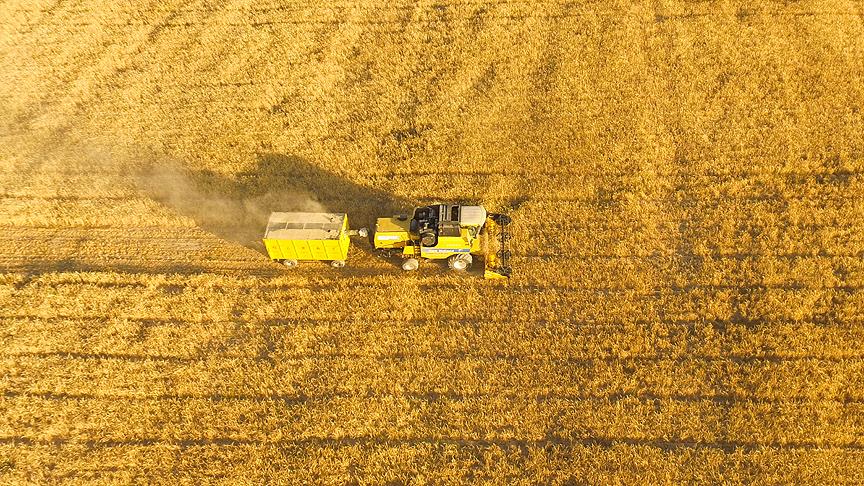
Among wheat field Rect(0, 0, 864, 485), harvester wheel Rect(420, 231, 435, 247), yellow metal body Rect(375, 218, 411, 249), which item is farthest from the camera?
yellow metal body Rect(375, 218, 411, 249)

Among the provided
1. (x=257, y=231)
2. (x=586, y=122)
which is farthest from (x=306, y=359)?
(x=586, y=122)

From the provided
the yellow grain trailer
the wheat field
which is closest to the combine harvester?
the yellow grain trailer

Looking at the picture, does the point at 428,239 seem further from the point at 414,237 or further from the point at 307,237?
the point at 307,237

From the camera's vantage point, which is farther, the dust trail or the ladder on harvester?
the dust trail

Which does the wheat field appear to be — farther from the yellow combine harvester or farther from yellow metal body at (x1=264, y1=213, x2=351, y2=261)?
yellow metal body at (x1=264, y1=213, x2=351, y2=261)

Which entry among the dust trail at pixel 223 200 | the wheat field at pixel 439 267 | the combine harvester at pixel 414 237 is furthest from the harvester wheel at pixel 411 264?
the dust trail at pixel 223 200

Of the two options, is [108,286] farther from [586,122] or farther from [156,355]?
[586,122]

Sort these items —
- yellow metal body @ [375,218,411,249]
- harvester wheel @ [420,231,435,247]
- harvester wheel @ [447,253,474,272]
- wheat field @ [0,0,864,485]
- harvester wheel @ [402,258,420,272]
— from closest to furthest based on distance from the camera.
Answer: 1. wheat field @ [0,0,864,485]
2. harvester wheel @ [420,231,435,247]
3. yellow metal body @ [375,218,411,249]
4. harvester wheel @ [447,253,474,272]
5. harvester wheel @ [402,258,420,272]
